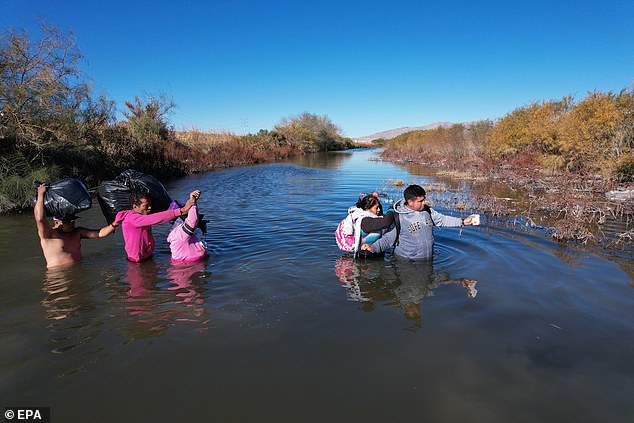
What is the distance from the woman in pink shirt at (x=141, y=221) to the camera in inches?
196

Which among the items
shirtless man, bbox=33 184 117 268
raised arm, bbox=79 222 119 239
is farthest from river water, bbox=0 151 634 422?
raised arm, bbox=79 222 119 239

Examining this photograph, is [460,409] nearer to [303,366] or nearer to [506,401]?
[506,401]

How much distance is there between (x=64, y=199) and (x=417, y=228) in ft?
16.6

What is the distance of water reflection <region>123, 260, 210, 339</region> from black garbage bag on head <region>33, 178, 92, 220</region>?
1.28 meters

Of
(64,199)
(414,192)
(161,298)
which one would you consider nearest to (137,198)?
(64,199)

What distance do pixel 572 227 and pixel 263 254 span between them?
6386 mm

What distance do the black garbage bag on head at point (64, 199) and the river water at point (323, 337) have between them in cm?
111

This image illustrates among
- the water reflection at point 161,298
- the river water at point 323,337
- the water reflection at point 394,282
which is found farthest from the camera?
the water reflection at point 394,282

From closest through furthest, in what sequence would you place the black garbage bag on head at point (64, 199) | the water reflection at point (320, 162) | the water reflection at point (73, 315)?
the water reflection at point (73, 315) → the black garbage bag on head at point (64, 199) → the water reflection at point (320, 162)

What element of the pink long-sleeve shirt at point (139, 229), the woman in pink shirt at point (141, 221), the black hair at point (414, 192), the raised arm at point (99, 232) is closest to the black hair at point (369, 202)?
the black hair at point (414, 192)

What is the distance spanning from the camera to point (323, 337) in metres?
3.61

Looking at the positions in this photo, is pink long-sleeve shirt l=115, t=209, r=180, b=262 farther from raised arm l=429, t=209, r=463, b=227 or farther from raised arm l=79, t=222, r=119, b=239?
raised arm l=429, t=209, r=463, b=227

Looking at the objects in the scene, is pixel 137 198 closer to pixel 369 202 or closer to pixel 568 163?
pixel 369 202

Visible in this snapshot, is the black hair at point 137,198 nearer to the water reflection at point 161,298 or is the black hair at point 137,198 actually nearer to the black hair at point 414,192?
the water reflection at point 161,298
